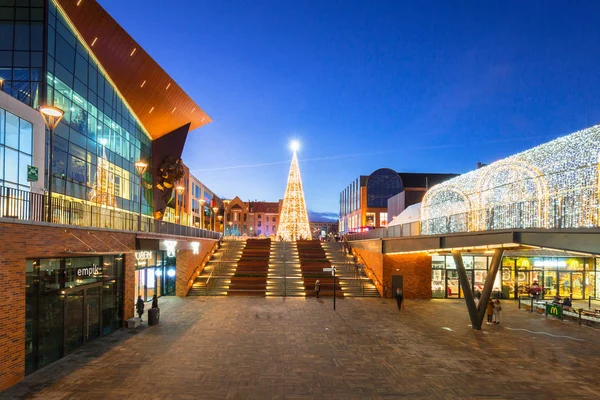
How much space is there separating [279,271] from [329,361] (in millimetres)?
21498

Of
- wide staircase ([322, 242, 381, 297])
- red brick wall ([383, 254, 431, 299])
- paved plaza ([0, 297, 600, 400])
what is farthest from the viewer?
wide staircase ([322, 242, 381, 297])

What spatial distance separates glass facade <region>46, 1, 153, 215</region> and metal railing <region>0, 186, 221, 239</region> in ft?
16.4

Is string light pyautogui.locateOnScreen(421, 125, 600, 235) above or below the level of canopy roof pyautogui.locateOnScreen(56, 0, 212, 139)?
below

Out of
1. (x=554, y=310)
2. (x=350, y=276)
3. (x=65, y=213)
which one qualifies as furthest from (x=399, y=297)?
(x=65, y=213)

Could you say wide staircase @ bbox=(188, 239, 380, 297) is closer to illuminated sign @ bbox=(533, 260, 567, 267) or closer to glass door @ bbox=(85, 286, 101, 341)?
illuminated sign @ bbox=(533, 260, 567, 267)

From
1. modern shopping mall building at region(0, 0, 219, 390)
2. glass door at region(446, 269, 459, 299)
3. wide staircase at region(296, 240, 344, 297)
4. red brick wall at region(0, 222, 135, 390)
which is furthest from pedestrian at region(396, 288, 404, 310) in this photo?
red brick wall at region(0, 222, 135, 390)

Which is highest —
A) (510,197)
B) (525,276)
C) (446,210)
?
(510,197)

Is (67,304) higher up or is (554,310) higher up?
(67,304)

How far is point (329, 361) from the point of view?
13.1 m

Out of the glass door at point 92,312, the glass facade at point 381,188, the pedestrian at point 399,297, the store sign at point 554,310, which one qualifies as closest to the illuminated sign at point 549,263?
the store sign at point 554,310

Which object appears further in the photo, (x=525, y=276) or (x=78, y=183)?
(x=525, y=276)

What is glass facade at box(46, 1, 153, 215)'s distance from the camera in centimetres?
2297

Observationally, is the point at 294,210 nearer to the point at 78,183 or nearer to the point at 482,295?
the point at 78,183

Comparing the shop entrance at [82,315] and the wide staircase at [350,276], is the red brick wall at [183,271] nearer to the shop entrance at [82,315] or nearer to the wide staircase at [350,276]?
the wide staircase at [350,276]
